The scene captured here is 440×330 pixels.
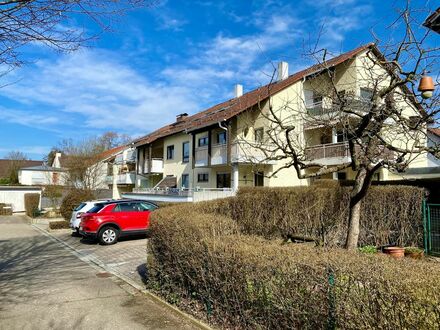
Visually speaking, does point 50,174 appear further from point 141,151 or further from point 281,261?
point 281,261

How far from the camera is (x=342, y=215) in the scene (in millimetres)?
10711

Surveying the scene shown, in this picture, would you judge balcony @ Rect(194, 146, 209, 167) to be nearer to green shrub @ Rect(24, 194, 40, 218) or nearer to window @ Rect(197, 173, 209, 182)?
window @ Rect(197, 173, 209, 182)

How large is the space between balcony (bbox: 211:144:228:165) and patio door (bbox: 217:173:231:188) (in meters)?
1.60

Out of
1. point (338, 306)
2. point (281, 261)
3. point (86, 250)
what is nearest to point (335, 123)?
point (281, 261)

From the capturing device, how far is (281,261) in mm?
3945

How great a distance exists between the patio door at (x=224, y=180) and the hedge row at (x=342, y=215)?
16.0 m

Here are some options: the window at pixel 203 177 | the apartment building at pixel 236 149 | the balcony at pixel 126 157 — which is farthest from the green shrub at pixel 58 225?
the balcony at pixel 126 157

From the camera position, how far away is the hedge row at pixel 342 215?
10656mm

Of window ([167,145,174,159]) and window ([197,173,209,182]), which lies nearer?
window ([197,173,209,182])

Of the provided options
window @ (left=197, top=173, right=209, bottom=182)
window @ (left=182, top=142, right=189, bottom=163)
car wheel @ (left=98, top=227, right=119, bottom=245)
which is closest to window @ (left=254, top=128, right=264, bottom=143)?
window @ (left=197, top=173, right=209, bottom=182)

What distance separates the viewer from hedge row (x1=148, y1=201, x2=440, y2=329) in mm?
2834

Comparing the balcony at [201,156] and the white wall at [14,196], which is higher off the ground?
the balcony at [201,156]

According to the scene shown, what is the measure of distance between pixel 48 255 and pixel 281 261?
36.2ft

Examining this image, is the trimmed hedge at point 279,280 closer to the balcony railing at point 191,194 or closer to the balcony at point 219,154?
the balcony railing at point 191,194
